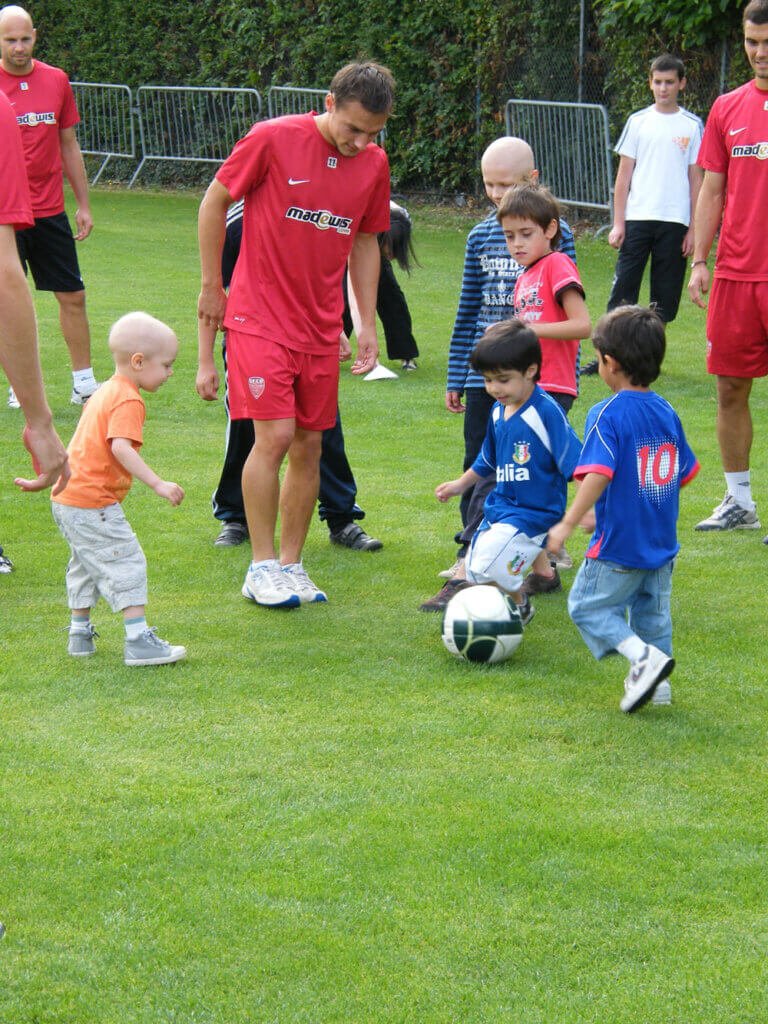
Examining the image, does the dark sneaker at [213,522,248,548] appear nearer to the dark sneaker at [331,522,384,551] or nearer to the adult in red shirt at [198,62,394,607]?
the dark sneaker at [331,522,384,551]

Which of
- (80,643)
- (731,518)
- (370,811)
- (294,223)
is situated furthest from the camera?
(731,518)

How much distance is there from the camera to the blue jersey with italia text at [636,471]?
4.45 meters

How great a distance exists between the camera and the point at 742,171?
661cm

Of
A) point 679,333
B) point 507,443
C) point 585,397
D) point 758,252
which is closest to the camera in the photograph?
point 507,443

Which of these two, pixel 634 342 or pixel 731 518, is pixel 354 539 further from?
pixel 634 342

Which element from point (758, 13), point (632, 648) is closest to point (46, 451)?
point (632, 648)

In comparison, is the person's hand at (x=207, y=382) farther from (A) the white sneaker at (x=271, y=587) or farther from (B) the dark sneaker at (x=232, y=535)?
(B) the dark sneaker at (x=232, y=535)

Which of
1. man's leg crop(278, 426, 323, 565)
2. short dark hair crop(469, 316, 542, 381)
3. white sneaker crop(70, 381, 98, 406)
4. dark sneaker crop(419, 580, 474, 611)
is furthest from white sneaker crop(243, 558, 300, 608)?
white sneaker crop(70, 381, 98, 406)

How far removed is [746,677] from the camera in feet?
16.1

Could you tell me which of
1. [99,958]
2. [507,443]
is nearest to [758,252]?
[507,443]

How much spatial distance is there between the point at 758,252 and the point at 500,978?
4397mm

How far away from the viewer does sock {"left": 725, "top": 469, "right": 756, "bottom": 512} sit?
6.85 m

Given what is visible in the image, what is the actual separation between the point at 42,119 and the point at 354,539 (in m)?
4.10

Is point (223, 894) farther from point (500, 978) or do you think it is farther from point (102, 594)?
point (102, 594)
